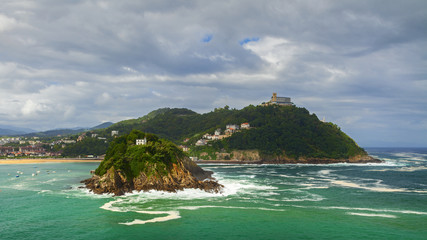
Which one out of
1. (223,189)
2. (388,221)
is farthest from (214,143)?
(388,221)

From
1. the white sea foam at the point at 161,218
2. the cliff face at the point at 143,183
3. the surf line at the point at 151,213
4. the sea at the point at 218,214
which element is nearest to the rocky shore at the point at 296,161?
the sea at the point at 218,214

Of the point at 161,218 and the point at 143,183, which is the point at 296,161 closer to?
the point at 143,183

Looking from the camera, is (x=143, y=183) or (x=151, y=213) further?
(x=143, y=183)

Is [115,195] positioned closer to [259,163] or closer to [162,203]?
[162,203]

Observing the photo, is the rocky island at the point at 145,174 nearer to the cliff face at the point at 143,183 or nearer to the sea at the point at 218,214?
the cliff face at the point at 143,183

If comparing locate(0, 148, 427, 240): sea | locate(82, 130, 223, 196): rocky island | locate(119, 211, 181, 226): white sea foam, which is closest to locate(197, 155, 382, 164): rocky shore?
locate(0, 148, 427, 240): sea

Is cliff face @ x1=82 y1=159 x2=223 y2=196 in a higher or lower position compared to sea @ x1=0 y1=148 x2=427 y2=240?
higher

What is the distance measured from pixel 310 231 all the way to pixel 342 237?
4.02m

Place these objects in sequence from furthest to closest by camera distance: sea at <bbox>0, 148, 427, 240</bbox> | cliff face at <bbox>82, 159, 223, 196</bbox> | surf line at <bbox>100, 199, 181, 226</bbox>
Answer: cliff face at <bbox>82, 159, 223, 196</bbox> < surf line at <bbox>100, 199, 181, 226</bbox> < sea at <bbox>0, 148, 427, 240</bbox>

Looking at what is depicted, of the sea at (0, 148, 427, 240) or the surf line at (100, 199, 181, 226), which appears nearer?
the sea at (0, 148, 427, 240)

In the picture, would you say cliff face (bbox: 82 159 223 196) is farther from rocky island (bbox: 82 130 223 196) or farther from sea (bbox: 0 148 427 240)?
sea (bbox: 0 148 427 240)

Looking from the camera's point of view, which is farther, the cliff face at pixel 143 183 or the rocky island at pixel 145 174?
the rocky island at pixel 145 174

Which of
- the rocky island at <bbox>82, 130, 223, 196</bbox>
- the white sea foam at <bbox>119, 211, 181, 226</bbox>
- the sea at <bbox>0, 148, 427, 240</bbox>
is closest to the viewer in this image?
the sea at <bbox>0, 148, 427, 240</bbox>

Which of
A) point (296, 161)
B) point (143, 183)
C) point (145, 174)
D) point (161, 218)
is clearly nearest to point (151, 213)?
point (161, 218)
